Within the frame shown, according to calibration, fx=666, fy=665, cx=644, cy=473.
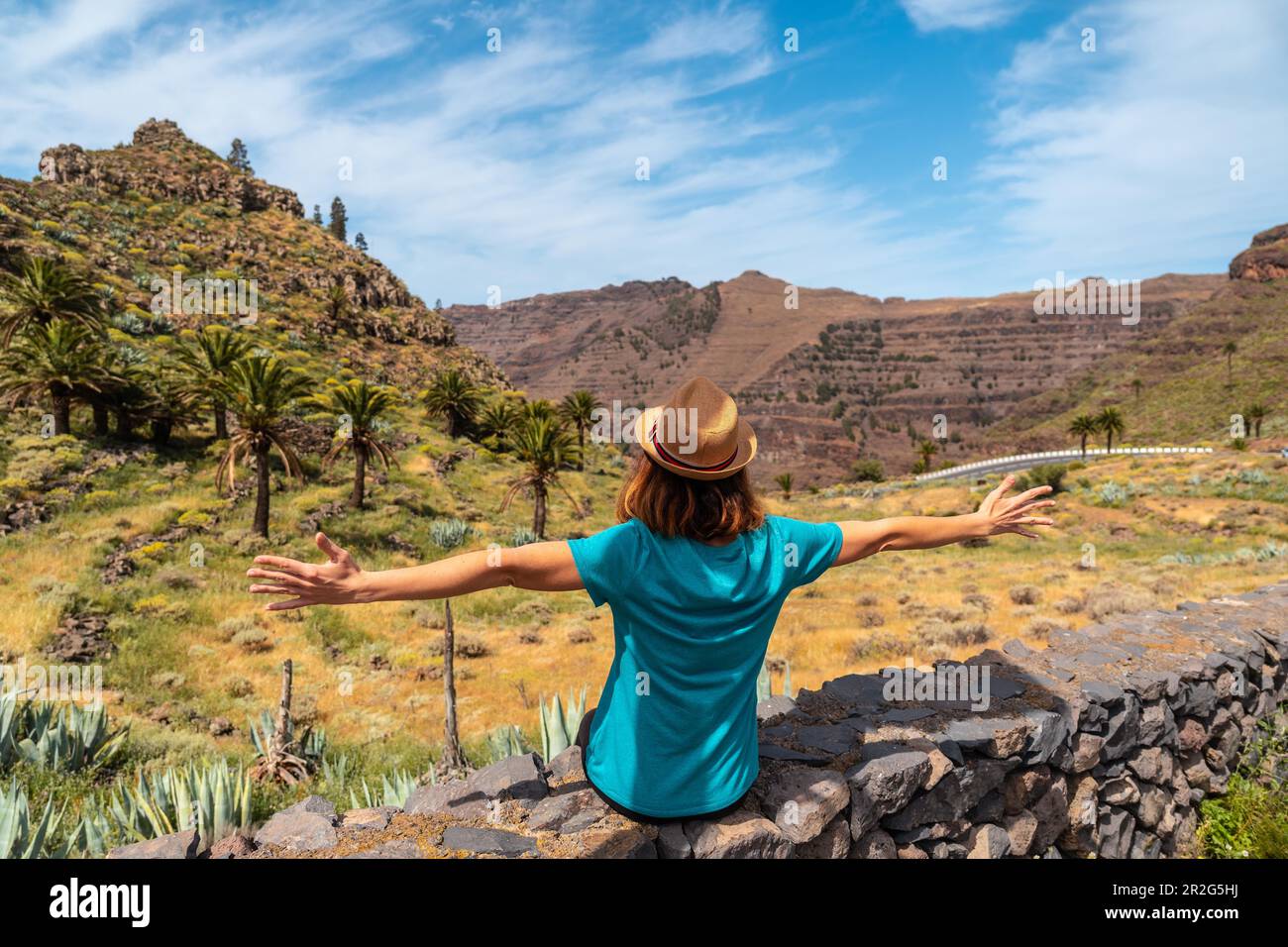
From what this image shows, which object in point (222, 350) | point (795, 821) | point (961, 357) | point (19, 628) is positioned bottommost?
point (19, 628)

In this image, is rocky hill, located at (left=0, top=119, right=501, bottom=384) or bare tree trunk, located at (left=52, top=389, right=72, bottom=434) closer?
bare tree trunk, located at (left=52, top=389, right=72, bottom=434)

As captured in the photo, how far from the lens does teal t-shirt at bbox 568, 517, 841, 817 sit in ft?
7.04

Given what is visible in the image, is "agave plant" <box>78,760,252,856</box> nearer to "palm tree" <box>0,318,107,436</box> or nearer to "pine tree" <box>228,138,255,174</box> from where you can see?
"palm tree" <box>0,318,107,436</box>

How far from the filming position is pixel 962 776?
3.27 meters

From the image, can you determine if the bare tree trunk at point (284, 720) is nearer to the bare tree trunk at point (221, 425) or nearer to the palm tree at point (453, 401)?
the bare tree trunk at point (221, 425)

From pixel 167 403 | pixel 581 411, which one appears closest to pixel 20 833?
pixel 167 403

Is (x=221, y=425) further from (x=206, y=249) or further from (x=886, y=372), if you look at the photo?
(x=886, y=372)

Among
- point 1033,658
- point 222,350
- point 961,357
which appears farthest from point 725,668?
point 961,357

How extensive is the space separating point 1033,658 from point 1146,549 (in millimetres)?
19577

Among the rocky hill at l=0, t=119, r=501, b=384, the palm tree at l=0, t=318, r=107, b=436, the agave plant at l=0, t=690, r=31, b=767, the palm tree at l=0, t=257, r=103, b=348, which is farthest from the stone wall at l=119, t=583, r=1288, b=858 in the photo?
the rocky hill at l=0, t=119, r=501, b=384

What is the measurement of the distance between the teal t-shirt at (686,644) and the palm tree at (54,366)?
2784 cm

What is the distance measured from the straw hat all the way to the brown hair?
6 cm

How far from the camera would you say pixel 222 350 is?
24.4 metres
